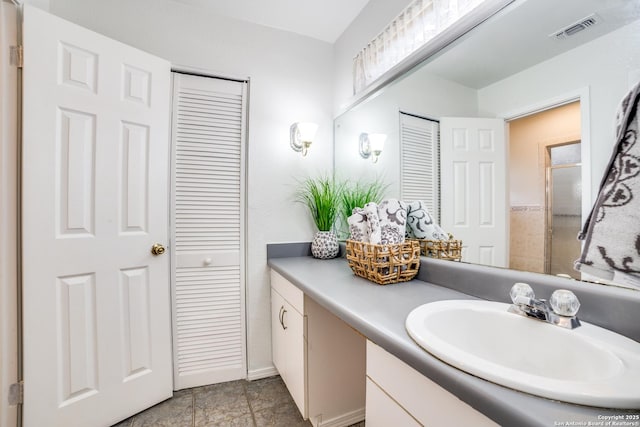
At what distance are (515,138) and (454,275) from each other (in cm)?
53

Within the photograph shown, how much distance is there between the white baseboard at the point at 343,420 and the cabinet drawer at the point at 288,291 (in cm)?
55

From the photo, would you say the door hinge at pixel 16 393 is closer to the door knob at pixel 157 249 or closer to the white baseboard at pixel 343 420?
the door knob at pixel 157 249

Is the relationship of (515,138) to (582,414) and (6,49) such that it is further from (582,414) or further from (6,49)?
(6,49)

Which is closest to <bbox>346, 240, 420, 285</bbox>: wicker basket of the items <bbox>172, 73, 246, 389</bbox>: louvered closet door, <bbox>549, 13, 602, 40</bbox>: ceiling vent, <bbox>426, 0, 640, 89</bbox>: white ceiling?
<bbox>426, 0, 640, 89</bbox>: white ceiling

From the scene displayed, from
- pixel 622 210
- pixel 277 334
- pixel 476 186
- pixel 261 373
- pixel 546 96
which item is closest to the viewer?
pixel 622 210

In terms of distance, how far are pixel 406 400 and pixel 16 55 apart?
1967mm

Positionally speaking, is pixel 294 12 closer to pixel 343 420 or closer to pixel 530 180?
pixel 530 180

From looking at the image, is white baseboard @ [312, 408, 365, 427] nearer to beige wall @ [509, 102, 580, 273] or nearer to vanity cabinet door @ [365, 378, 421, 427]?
vanity cabinet door @ [365, 378, 421, 427]

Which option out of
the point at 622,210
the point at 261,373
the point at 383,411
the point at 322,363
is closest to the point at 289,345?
the point at 322,363

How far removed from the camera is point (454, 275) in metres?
1.11

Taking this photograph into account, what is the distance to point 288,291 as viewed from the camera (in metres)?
1.52

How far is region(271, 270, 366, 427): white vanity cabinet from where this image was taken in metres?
1.31

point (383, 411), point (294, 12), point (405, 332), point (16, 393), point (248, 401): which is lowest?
point (248, 401)

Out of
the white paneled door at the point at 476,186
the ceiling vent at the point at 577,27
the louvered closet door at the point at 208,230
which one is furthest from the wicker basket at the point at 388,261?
the louvered closet door at the point at 208,230
